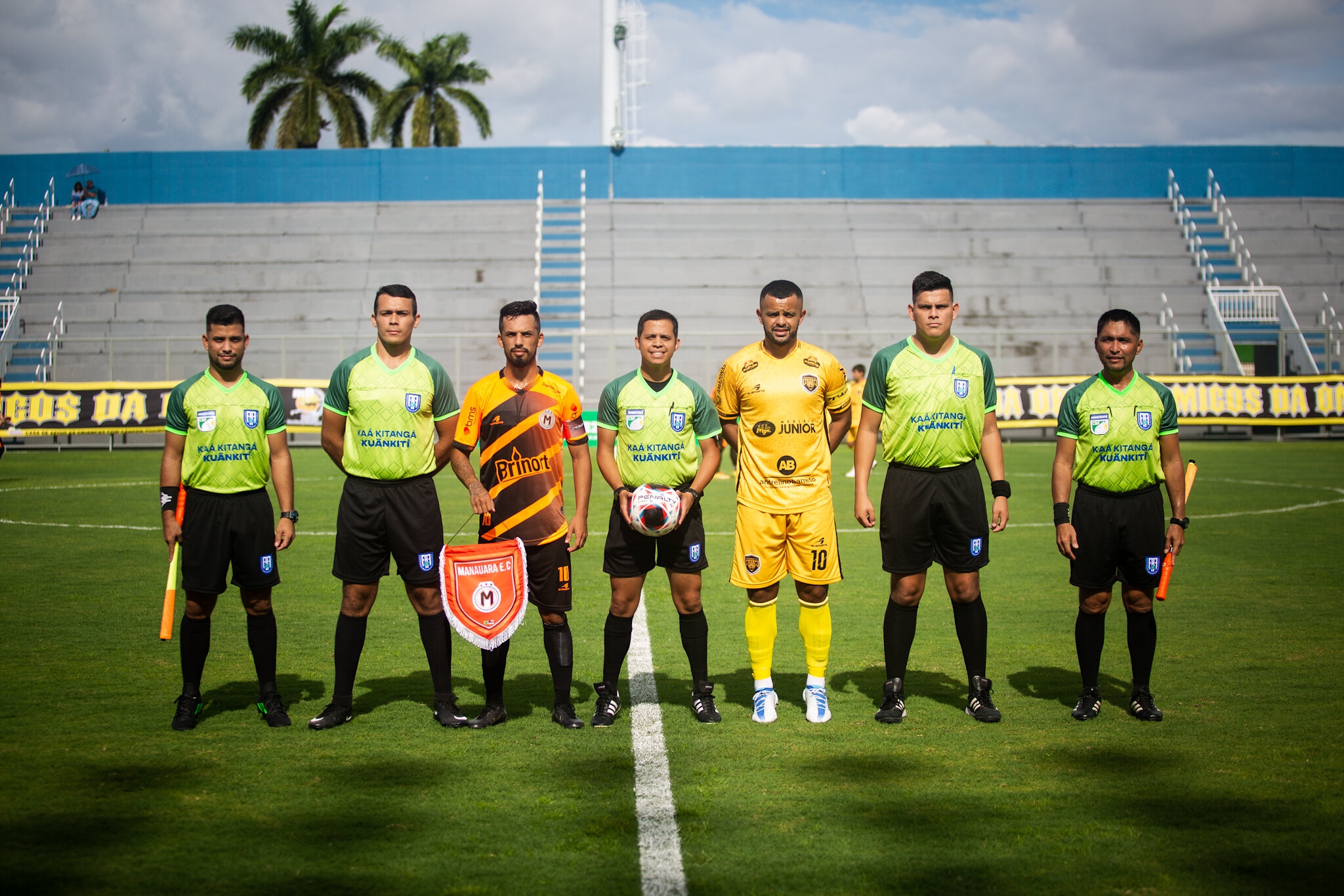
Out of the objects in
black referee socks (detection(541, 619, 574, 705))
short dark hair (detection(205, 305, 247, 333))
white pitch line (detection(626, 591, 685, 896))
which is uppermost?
short dark hair (detection(205, 305, 247, 333))

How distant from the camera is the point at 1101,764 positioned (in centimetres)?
480

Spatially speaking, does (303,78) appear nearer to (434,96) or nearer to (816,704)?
(434,96)

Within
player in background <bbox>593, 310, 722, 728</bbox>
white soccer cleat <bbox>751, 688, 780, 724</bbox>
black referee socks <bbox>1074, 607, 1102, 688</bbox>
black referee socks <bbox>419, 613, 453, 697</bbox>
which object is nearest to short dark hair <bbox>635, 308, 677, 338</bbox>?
player in background <bbox>593, 310, 722, 728</bbox>

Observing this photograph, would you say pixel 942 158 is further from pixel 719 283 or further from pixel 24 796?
pixel 24 796

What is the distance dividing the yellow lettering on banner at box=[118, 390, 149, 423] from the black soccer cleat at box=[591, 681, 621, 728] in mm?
23909

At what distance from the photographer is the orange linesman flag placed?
542cm

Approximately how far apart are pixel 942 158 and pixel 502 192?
1532 centimetres

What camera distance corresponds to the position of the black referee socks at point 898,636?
18.4 ft

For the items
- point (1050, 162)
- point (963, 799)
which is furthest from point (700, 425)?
point (1050, 162)

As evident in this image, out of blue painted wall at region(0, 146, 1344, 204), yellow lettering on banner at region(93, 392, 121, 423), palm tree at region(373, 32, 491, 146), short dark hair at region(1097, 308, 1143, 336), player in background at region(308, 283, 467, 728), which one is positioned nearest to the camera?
player in background at region(308, 283, 467, 728)

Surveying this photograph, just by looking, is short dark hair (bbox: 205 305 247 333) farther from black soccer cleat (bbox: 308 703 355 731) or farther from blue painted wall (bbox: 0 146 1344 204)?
blue painted wall (bbox: 0 146 1344 204)

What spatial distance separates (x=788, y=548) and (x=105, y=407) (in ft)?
81.7

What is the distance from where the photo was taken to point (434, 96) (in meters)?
49.0

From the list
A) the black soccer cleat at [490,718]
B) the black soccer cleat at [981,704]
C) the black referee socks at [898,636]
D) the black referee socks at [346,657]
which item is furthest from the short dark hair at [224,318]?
the black soccer cleat at [981,704]
